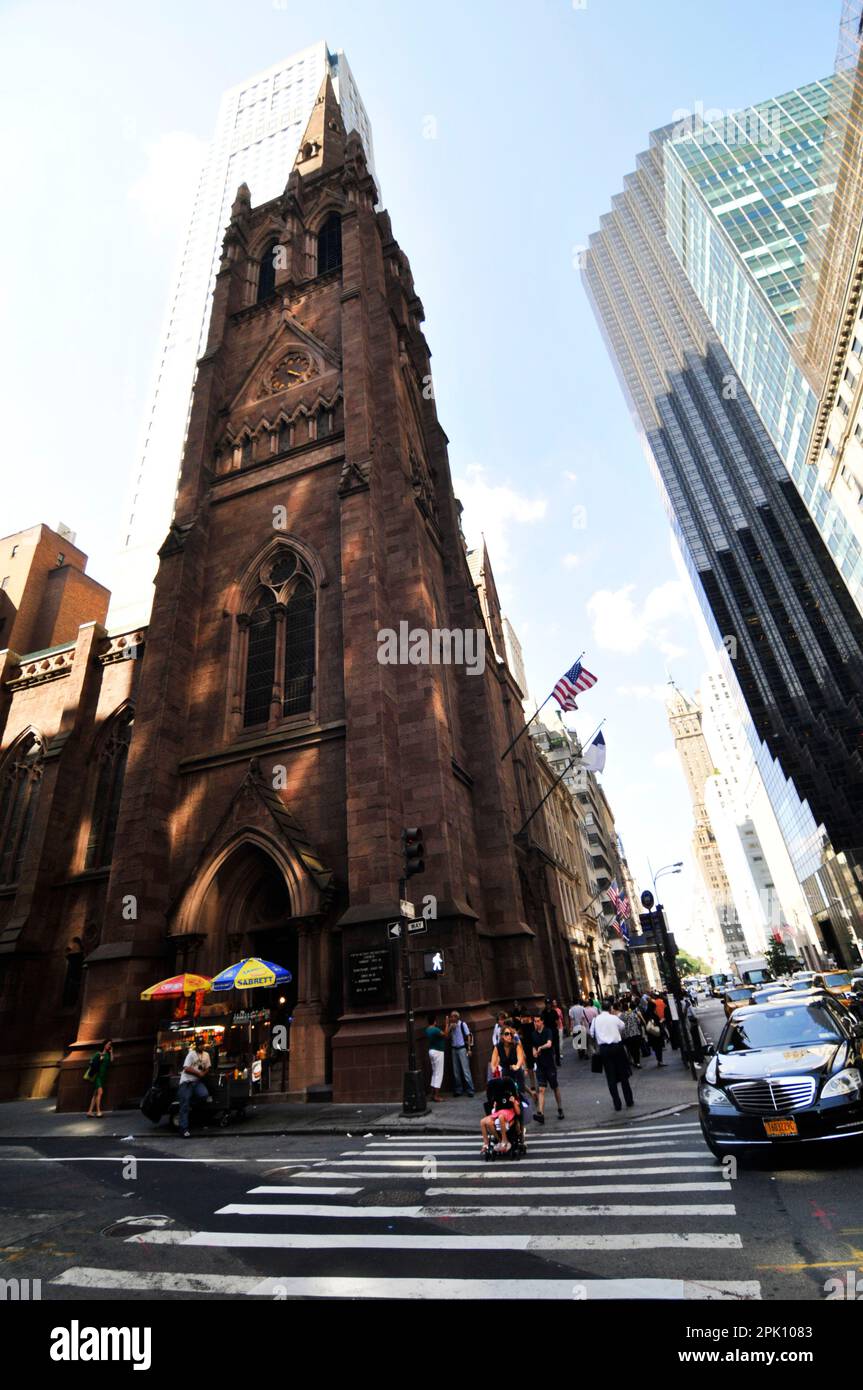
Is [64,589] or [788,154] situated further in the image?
[788,154]

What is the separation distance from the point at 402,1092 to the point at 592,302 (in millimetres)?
215492

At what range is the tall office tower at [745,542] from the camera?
101000 mm

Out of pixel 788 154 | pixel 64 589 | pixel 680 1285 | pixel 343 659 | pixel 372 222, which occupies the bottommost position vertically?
pixel 680 1285

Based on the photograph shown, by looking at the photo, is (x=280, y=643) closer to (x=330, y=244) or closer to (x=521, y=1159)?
(x=521, y=1159)

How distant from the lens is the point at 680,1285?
4.27 metres

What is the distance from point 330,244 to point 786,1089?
120 feet

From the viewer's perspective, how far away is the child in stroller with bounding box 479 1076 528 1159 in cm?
878

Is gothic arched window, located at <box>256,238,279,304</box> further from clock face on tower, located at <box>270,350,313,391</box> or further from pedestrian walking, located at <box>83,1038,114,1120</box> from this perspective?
pedestrian walking, located at <box>83,1038,114,1120</box>

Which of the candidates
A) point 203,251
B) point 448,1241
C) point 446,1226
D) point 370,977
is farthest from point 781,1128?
point 203,251

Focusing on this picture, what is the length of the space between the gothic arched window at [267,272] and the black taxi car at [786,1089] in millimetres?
34468

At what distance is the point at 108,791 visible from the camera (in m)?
24.8

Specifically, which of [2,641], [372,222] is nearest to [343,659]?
[372,222]

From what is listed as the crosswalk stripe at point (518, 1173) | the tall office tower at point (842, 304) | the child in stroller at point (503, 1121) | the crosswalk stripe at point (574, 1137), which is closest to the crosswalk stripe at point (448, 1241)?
the crosswalk stripe at point (518, 1173)
